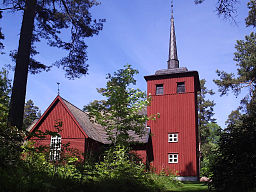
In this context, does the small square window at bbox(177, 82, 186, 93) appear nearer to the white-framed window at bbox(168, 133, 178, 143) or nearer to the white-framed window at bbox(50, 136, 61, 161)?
the white-framed window at bbox(168, 133, 178, 143)

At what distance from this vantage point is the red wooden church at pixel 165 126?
753 inches

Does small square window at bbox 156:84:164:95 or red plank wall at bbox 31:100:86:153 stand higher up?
small square window at bbox 156:84:164:95

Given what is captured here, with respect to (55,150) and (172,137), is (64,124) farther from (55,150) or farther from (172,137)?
(55,150)

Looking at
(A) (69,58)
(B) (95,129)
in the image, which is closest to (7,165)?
(A) (69,58)

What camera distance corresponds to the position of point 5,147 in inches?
188

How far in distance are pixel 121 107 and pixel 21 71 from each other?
511 cm

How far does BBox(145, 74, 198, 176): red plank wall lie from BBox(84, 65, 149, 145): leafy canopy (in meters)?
9.54

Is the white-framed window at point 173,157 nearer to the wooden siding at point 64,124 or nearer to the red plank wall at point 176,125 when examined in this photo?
the red plank wall at point 176,125

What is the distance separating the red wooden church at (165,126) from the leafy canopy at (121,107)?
20.1 feet

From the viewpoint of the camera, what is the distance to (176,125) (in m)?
22.0

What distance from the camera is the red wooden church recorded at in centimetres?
1912

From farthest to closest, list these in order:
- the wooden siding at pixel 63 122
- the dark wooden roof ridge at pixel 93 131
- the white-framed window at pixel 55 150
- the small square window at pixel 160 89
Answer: the small square window at pixel 160 89 < the dark wooden roof ridge at pixel 93 131 < the wooden siding at pixel 63 122 < the white-framed window at pixel 55 150

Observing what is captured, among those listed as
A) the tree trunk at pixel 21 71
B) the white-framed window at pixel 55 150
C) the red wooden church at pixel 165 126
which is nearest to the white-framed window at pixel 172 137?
the red wooden church at pixel 165 126

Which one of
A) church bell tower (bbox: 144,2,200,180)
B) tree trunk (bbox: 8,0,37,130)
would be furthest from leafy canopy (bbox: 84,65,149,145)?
church bell tower (bbox: 144,2,200,180)
